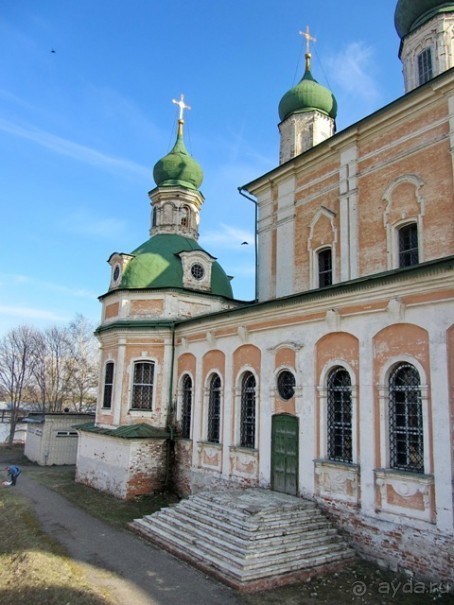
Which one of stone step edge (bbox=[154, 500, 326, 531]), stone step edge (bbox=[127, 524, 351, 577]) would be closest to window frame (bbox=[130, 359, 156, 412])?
stone step edge (bbox=[154, 500, 326, 531])

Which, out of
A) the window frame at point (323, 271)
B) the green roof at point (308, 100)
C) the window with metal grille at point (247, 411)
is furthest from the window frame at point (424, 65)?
the window with metal grille at point (247, 411)

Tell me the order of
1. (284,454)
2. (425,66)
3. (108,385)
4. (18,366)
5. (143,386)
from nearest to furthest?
(284,454) → (425,66) → (143,386) → (108,385) → (18,366)

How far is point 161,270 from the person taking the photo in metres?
20.5

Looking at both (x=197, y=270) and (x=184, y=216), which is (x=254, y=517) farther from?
(x=184, y=216)

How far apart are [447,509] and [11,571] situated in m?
8.35

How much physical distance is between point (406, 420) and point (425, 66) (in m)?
11.7

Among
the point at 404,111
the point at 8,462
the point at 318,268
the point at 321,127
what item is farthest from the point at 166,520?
the point at 8,462

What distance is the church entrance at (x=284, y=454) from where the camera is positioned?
1266cm

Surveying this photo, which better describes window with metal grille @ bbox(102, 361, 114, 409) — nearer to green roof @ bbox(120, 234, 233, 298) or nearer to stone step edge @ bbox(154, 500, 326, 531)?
green roof @ bbox(120, 234, 233, 298)

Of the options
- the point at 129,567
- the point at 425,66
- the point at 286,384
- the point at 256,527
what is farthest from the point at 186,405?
the point at 425,66

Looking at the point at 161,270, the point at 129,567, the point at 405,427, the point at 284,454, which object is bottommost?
the point at 129,567

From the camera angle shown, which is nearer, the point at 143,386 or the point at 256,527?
the point at 256,527

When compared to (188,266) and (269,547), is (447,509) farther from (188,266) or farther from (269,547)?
(188,266)

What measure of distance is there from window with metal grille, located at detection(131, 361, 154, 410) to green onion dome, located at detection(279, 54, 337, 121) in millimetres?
11331
